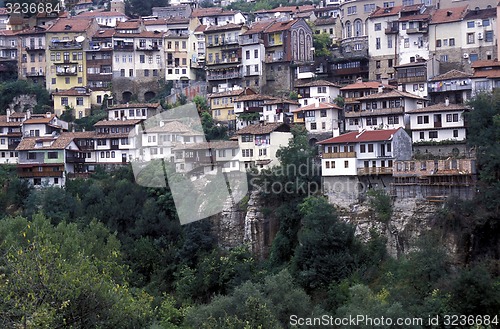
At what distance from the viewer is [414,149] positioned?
50875mm

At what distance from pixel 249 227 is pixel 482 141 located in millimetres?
13067

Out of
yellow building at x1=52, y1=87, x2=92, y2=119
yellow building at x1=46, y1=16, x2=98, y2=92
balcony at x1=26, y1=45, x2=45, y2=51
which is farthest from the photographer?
balcony at x1=26, y1=45, x2=45, y2=51

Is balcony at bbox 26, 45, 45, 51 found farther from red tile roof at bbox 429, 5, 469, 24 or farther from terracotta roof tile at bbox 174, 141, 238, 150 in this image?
red tile roof at bbox 429, 5, 469, 24

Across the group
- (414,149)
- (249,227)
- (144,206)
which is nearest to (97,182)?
(144,206)

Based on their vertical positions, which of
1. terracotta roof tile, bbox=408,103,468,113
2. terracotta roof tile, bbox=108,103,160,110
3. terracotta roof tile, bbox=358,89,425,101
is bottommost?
terracotta roof tile, bbox=408,103,468,113

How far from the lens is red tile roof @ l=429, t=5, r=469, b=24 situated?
6056cm

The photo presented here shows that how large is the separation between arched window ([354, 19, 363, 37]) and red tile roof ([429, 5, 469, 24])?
24.4ft

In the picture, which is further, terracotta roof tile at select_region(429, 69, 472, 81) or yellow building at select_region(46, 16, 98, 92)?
yellow building at select_region(46, 16, 98, 92)

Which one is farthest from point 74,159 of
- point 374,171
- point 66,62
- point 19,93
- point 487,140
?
point 487,140

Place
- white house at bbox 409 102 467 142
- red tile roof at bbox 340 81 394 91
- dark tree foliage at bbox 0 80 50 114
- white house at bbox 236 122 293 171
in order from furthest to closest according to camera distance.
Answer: dark tree foliage at bbox 0 80 50 114
red tile roof at bbox 340 81 394 91
white house at bbox 236 122 293 171
white house at bbox 409 102 467 142

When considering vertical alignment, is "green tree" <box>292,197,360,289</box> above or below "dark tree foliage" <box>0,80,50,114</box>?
below

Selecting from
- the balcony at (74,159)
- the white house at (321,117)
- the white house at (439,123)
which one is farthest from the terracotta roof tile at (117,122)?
the white house at (439,123)

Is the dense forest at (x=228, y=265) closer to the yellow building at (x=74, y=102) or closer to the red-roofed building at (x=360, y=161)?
the red-roofed building at (x=360, y=161)

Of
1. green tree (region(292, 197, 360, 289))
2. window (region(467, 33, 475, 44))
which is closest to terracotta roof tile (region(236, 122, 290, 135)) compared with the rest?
green tree (region(292, 197, 360, 289))
